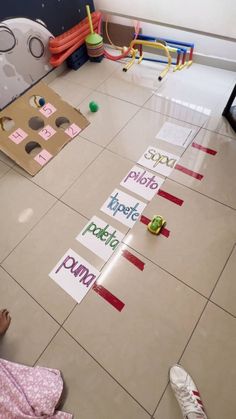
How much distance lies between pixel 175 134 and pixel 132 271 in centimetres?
97

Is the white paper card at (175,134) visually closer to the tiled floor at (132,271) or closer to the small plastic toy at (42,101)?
the tiled floor at (132,271)

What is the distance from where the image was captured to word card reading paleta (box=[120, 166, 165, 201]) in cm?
149

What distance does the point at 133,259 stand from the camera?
1.29 meters

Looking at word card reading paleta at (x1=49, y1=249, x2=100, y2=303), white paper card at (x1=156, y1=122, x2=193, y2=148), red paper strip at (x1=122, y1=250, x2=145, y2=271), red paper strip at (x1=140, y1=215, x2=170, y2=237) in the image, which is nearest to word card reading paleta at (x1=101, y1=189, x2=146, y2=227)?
red paper strip at (x1=140, y1=215, x2=170, y2=237)

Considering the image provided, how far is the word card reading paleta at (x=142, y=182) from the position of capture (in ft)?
4.88

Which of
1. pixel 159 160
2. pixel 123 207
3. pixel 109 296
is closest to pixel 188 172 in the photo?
pixel 159 160

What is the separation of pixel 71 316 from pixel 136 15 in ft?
7.14

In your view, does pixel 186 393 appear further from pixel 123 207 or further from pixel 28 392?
pixel 123 207

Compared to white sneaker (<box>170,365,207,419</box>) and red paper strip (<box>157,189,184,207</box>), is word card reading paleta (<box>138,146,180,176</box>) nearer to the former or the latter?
red paper strip (<box>157,189,184,207</box>)

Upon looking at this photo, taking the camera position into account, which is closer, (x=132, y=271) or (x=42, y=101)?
(x=132, y=271)

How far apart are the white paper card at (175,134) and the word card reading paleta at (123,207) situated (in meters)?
0.51

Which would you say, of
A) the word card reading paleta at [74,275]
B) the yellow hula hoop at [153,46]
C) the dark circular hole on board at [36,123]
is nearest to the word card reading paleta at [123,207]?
the word card reading paleta at [74,275]

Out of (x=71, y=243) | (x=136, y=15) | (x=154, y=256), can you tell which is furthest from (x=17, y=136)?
(x=136, y=15)

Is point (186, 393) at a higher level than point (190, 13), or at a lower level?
lower
